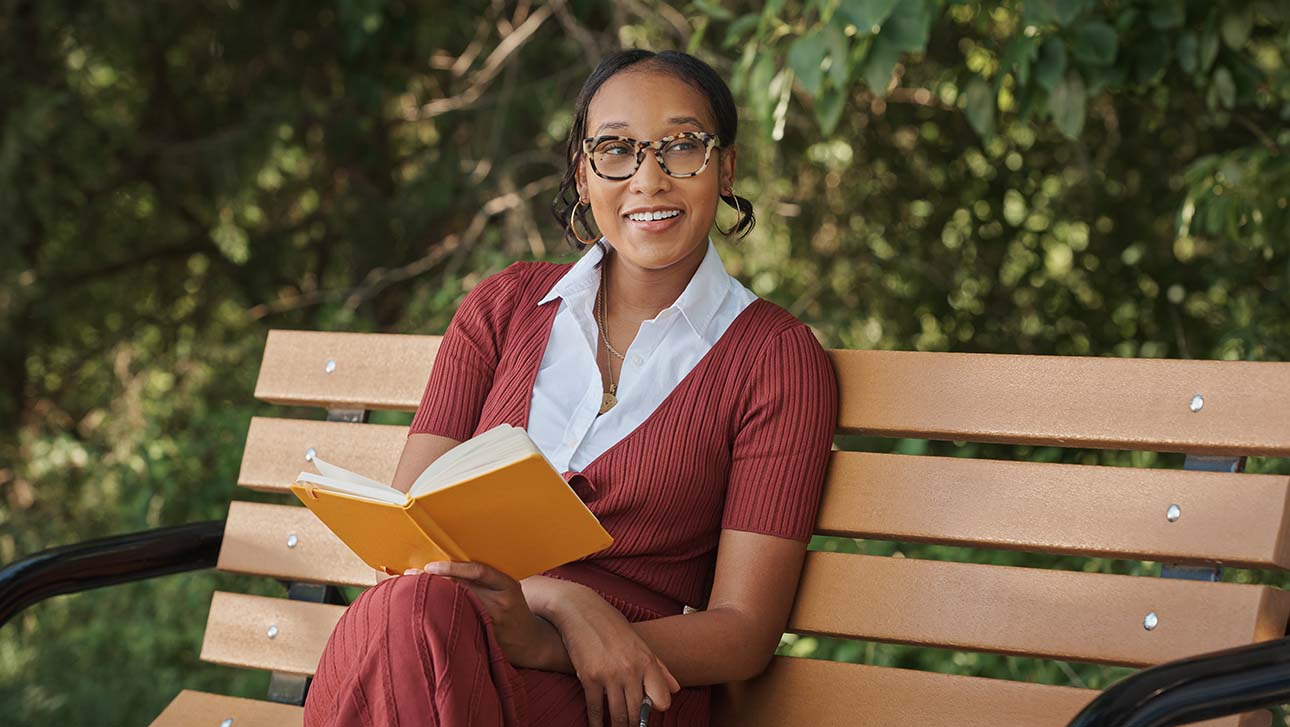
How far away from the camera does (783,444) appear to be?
94.5 inches

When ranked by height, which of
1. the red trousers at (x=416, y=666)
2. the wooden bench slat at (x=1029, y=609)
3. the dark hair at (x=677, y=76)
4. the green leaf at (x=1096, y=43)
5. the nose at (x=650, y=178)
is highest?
the green leaf at (x=1096, y=43)

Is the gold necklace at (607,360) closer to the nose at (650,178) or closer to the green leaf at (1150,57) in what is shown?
the nose at (650,178)

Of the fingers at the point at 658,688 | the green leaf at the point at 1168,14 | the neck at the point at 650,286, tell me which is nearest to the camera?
the fingers at the point at 658,688

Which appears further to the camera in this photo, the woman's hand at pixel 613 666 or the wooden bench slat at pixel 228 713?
the wooden bench slat at pixel 228 713

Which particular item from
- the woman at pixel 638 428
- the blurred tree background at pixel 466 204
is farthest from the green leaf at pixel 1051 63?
the woman at pixel 638 428

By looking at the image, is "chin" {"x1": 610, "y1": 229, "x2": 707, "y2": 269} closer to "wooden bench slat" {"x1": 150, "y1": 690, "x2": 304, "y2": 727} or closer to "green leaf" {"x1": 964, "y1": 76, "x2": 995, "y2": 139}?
"wooden bench slat" {"x1": 150, "y1": 690, "x2": 304, "y2": 727}

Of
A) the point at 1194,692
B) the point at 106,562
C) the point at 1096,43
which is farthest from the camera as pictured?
the point at 1096,43

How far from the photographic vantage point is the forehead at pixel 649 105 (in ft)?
8.26

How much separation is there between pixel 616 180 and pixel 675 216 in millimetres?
118

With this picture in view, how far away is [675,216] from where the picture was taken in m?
2.53

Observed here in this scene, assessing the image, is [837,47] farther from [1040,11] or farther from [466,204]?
[466,204]

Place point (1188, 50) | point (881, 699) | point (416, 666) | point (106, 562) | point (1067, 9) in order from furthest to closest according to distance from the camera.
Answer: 1. point (1188, 50)
2. point (1067, 9)
3. point (106, 562)
4. point (881, 699)
5. point (416, 666)

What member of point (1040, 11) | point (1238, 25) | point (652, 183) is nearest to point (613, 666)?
point (652, 183)

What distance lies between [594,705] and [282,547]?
102 centimetres
